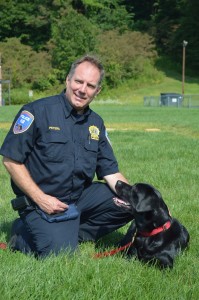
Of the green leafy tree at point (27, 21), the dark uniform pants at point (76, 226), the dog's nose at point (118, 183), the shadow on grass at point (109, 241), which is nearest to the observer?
the dark uniform pants at point (76, 226)

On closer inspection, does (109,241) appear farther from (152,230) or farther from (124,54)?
(124,54)

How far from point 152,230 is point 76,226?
69 cm

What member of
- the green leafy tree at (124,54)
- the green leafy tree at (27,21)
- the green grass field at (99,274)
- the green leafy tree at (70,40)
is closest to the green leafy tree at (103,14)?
the green leafy tree at (124,54)

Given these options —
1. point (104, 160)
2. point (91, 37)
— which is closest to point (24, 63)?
point (91, 37)

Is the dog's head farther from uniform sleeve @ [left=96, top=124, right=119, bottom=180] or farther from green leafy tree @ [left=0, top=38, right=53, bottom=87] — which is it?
green leafy tree @ [left=0, top=38, right=53, bottom=87]

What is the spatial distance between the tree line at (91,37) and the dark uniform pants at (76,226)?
46.6m

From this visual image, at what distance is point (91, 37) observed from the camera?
55531 millimetres

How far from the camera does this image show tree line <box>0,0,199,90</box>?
54.1 metres

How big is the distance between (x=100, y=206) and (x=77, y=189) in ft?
1.13

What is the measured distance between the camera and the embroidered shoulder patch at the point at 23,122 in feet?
13.1

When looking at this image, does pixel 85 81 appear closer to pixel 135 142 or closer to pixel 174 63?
pixel 135 142

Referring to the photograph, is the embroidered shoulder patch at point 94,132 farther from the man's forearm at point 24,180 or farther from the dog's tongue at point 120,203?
the man's forearm at point 24,180

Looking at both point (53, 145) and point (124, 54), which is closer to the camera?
point (53, 145)

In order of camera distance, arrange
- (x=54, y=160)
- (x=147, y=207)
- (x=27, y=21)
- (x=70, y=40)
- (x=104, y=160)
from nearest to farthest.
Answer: (x=147, y=207)
(x=54, y=160)
(x=104, y=160)
(x=70, y=40)
(x=27, y=21)
